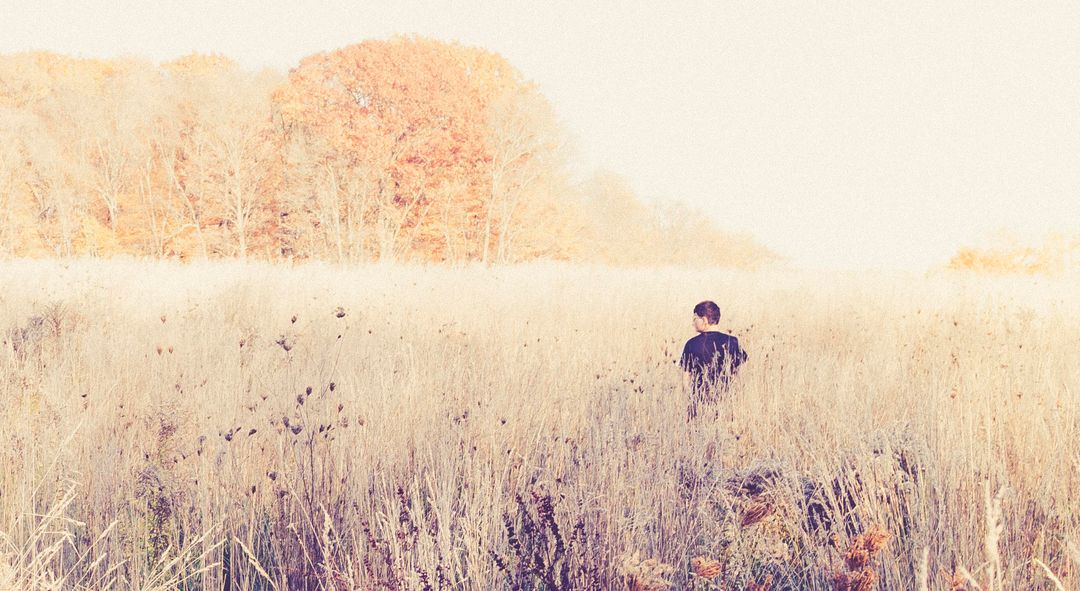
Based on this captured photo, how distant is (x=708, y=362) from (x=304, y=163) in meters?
22.7

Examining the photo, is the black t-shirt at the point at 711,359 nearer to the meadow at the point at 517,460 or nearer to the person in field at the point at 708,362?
the person in field at the point at 708,362

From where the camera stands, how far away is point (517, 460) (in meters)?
3.16

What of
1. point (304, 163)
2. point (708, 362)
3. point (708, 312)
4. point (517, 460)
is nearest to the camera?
point (517, 460)

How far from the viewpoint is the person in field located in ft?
14.3

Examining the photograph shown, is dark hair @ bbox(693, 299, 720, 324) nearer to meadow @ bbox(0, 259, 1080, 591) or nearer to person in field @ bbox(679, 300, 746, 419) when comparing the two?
person in field @ bbox(679, 300, 746, 419)

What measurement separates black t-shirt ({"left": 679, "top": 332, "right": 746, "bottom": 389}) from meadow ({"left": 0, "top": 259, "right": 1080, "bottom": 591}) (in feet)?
0.66

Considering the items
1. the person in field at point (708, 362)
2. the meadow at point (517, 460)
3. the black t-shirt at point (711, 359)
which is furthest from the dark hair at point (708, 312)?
the meadow at point (517, 460)

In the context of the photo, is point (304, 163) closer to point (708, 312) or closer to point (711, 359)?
point (708, 312)

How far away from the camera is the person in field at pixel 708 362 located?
437cm

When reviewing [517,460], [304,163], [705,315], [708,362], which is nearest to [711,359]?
[708,362]

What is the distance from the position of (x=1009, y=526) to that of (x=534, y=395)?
251cm

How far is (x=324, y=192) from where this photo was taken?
2398 centimetres

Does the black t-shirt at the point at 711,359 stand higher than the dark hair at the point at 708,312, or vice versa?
the dark hair at the point at 708,312

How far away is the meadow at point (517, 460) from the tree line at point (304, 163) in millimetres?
17407
